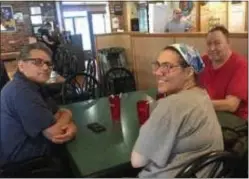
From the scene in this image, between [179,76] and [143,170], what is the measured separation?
428mm

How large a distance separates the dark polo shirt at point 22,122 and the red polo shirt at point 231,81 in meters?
1.10

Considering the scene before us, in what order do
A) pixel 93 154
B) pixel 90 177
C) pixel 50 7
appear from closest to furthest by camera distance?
pixel 90 177, pixel 93 154, pixel 50 7

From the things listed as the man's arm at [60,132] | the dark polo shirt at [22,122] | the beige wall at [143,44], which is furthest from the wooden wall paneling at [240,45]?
the dark polo shirt at [22,122]

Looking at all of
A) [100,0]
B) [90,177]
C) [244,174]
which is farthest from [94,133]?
[100,0]

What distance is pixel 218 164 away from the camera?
1174 mm

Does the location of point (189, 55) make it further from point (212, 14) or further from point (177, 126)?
point (212, 14)

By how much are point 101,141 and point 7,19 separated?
806 cm

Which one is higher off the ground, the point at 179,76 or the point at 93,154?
the point at 179,76

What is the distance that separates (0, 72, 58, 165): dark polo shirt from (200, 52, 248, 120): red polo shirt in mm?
1100

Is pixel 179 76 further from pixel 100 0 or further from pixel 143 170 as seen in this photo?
pixel 100 0

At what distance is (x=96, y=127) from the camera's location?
1776 mm

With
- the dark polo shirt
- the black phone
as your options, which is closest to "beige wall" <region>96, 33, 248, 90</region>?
the black phone

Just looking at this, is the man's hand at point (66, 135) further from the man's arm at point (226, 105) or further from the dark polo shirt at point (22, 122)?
the man's arm at point (226, 105)

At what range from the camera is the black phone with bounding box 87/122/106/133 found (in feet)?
5.68
